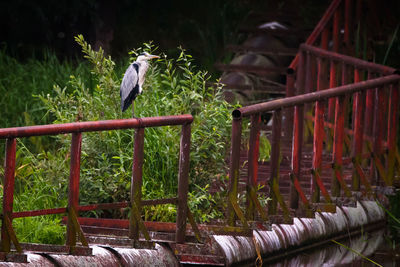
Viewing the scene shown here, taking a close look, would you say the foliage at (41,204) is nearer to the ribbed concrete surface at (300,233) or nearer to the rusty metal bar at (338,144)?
the ribbed concrete surface at (300,233)

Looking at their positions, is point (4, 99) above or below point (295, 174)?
above

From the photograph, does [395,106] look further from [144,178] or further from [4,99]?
[4,99]

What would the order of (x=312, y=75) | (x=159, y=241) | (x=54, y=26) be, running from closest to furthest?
(x=159, y=241) < (x=312, y=75) < (x=54, y=26)

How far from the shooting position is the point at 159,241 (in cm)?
611

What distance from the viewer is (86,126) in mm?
5578

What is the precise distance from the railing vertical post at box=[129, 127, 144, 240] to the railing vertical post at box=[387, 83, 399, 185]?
11.0 feet

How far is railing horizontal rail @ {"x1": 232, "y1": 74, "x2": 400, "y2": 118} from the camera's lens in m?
6.67

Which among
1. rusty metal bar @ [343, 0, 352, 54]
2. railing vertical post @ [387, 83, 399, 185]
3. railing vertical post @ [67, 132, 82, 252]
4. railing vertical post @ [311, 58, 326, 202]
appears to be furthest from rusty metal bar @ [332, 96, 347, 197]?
rusty metal bar @ [343, 0, 352, 54]

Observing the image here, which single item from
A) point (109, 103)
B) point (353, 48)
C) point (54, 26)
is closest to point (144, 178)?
point (109, 103)

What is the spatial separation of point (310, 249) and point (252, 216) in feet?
3.54

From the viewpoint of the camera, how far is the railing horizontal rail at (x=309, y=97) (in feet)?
21.9

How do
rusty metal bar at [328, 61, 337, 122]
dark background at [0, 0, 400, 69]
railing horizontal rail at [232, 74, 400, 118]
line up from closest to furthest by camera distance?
railing horizontal rail at [232, 74, 400, 118]
rusty metal bar at [328, 61, 337, 122]
dark background at [0, 0, 400, 69]

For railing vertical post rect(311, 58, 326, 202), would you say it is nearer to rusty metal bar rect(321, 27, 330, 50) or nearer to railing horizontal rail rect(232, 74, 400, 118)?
railing horizontal rail rect(232, 74, 400, 118)

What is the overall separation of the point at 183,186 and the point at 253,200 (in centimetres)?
71
